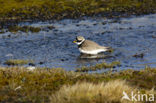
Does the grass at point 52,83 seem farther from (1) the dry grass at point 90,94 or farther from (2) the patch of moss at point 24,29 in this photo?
(2) the patch of moss at point 24,29

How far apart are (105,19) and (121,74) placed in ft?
72.5

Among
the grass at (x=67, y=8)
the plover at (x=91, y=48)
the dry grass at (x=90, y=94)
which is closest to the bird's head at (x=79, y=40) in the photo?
the plover at (x=91, y=48)

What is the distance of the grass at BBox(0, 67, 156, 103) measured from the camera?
9.55m

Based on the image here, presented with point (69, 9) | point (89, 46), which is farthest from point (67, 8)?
point (89, 46)

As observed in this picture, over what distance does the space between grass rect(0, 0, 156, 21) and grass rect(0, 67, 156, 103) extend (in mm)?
24422

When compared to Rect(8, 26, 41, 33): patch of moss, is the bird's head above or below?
above

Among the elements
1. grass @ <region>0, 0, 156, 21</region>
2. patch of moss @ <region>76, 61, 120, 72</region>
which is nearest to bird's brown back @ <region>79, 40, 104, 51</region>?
patch of moss @ <region>76, 61, 120, 72</region>

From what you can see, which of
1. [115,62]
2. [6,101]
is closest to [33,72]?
[6,101]

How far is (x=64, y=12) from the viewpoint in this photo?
40250mm

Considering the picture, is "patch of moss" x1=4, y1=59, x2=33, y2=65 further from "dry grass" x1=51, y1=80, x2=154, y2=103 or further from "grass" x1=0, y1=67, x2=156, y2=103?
"dry grass" x1=51, y1=80, x2=154, y2=103

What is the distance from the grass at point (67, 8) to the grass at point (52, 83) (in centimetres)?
2442

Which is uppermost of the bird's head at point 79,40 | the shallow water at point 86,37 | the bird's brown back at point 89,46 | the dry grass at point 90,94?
the dry grass at point 90,94

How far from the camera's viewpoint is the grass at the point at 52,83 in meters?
9.55

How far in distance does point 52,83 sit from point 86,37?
1458 centimetres
